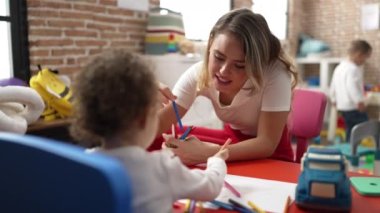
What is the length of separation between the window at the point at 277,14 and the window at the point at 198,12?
3.61 feet

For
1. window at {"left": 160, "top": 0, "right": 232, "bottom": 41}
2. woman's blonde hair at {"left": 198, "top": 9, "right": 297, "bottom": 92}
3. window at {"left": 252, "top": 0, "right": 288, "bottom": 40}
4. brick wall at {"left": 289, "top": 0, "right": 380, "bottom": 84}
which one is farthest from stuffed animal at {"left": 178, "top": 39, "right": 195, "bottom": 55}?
brick wall at {"left": 289, "top": 0, "right": 380, "bottom": 84}

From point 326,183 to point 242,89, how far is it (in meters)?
0.75

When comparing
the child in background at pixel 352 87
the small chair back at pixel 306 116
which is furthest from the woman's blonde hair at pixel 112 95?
the child in background at pixel 352 87

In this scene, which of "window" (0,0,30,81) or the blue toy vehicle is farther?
"window" (0,0,30,81)

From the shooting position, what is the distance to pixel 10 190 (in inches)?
24.7

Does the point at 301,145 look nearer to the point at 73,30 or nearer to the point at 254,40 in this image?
the point at 254,40

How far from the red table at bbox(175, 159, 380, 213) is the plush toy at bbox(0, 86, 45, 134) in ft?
2.54

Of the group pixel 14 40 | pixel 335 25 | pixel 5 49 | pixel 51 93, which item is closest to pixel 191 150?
pixel 51 93

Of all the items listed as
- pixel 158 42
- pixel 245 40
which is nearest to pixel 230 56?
pixel 245 40

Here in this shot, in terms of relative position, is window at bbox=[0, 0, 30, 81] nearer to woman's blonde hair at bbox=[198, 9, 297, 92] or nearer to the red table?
woman's blonde hair at bbox=[198, 9, 297, 92]

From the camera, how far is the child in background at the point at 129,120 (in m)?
0.61

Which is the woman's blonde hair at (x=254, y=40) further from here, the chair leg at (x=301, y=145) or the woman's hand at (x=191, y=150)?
the chair leg at (x=301, y=145)

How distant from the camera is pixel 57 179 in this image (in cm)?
52

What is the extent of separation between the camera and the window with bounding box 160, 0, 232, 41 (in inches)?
162
